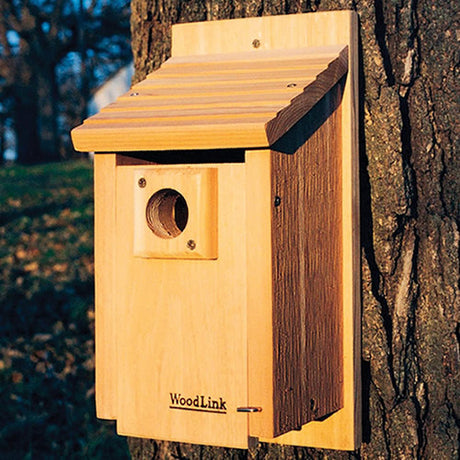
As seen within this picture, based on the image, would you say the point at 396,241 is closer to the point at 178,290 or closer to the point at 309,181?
the point at 309,181

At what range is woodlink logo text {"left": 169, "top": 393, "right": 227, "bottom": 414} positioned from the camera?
1.99m

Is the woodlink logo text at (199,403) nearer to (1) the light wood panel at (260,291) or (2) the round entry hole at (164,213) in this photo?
(1) the light wood panel at (260,291)

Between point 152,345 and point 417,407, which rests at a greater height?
point 152,345

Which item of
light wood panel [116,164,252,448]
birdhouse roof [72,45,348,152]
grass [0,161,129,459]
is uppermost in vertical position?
birdhouse roof [72,45,348,152]

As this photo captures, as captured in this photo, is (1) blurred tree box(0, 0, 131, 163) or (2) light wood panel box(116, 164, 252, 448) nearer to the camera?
(2) light wood panel box(116, 164, 252, 448)

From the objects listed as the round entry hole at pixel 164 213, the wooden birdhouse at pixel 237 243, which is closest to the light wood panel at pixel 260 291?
the wooden birdhouse at pixel 237 243

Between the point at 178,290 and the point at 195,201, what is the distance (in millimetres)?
213

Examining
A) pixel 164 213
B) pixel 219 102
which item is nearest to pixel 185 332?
pixel 164 213

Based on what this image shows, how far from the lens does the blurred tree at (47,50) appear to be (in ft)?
66.3

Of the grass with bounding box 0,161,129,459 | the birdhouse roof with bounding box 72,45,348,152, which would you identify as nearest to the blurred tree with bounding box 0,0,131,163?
the grass with bounding box 0,161,129,459

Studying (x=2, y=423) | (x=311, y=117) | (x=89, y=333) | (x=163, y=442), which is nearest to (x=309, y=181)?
(x=311, y=117)

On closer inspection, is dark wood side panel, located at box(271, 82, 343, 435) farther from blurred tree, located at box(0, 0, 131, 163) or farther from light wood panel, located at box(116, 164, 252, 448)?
blurred tree, located at box(0, 0, 131, 163)

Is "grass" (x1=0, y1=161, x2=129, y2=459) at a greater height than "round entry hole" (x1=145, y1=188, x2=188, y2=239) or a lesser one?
lesser

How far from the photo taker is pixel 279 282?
6.35ft
